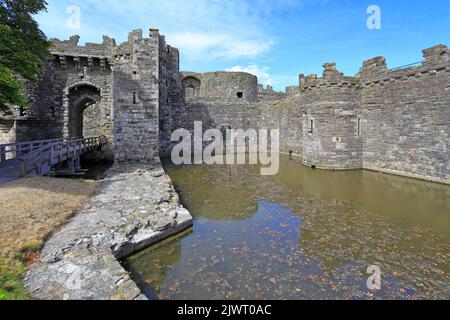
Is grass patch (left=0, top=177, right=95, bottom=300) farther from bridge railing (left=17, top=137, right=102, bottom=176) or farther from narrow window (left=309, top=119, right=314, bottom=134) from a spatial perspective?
narrow window (left=309, top=119, right=314, bottom=134)

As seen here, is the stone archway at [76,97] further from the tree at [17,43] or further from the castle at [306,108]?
the tree at [17,43]

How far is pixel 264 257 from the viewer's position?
486cm

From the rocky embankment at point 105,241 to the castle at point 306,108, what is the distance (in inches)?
275

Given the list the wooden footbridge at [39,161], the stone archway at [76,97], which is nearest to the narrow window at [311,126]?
the wooden footbridge at [39,161]

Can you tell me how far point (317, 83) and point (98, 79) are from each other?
1504 centimetres

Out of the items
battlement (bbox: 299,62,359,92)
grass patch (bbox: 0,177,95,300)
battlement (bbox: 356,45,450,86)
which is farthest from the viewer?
battlement (bbox: 299,62,359,92)

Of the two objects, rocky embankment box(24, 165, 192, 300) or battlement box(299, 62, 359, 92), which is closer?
rocky embankment box(24, 165, 192, 300)

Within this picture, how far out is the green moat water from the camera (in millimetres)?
3920

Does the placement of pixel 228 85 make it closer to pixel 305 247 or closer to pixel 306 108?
pixel 306 108

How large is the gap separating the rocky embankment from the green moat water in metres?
0.42

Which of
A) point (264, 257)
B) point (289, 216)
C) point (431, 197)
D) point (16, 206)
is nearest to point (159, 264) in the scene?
point (264, 257)

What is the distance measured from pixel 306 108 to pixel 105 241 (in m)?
13.9

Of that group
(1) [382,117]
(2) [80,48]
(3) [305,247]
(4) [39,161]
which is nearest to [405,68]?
(1) [382,117]

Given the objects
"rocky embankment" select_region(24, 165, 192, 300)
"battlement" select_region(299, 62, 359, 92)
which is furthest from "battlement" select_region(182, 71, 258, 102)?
"rocky embankment" select_region(24, 165, 192, 300)
